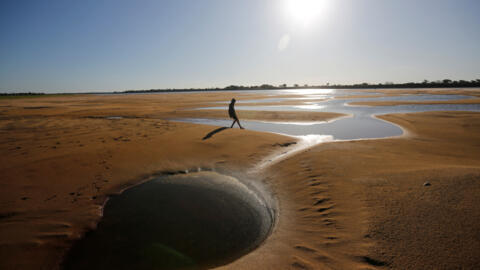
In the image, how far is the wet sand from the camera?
347 centimetres

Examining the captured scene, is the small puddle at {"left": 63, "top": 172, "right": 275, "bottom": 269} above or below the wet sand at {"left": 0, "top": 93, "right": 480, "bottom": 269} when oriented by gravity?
below

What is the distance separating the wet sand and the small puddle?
0.34 m

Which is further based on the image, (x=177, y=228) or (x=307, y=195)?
(x=307, y=195)

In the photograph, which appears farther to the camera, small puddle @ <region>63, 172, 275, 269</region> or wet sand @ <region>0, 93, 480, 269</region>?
small puddle @ <region>63, 172, 275, 269</region>

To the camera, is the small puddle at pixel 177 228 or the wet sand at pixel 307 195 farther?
the small puddle at pixel 177 228

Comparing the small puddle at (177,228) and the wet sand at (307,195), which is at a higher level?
the wet sand at (307,195)

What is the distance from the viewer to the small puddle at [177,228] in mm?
3625

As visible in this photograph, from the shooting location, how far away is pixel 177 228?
4.43 m

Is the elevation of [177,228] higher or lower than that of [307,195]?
lower

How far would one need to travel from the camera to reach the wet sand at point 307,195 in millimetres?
3469

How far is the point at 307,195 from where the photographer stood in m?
5.71

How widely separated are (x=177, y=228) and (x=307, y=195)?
3434mm

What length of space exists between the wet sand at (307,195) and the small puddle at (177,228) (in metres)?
0.34

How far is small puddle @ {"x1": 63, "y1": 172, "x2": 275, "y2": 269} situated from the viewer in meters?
3.62
